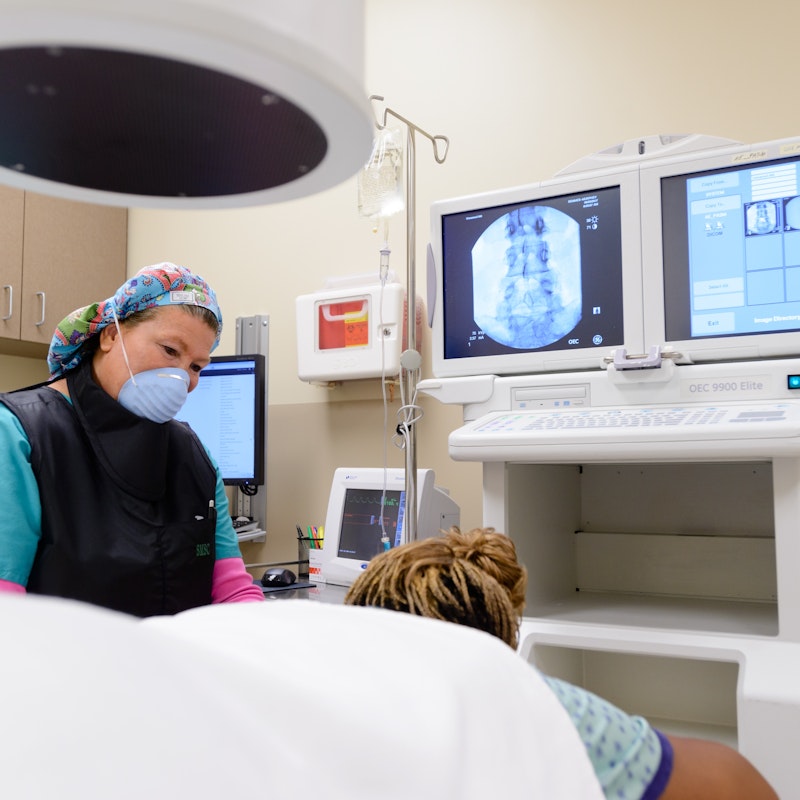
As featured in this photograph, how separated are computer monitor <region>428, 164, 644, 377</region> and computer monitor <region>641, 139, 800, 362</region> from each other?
4 centimetres

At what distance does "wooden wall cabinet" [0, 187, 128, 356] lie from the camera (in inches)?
105

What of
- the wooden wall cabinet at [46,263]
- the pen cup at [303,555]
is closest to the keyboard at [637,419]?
the pen cup at [303,555]

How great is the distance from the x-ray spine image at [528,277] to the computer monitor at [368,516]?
23.3 inches

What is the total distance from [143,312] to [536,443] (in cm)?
80

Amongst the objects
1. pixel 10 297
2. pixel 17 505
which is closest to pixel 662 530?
pixel 17 505

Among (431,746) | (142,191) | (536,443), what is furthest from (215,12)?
(536,443)

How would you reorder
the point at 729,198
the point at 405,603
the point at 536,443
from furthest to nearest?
Result: the point at 729,198 < the point at 536,443 < the point at 405,603

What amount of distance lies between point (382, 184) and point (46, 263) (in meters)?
1.35

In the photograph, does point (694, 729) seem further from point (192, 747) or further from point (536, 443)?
point (192, 747)

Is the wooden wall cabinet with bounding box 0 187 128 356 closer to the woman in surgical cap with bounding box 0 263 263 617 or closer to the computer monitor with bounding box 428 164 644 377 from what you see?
the woman in surgical cap with bounding box 0 263 263 617

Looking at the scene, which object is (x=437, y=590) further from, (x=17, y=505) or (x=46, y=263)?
(x=46, y=263)

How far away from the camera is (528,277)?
1.54 metres

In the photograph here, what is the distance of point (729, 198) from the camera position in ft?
4.50

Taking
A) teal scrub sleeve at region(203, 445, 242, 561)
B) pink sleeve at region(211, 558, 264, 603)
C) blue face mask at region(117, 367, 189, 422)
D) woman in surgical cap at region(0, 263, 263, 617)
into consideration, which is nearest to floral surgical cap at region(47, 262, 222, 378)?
woman in surgical cap at region(0, 263, 263, 617)
